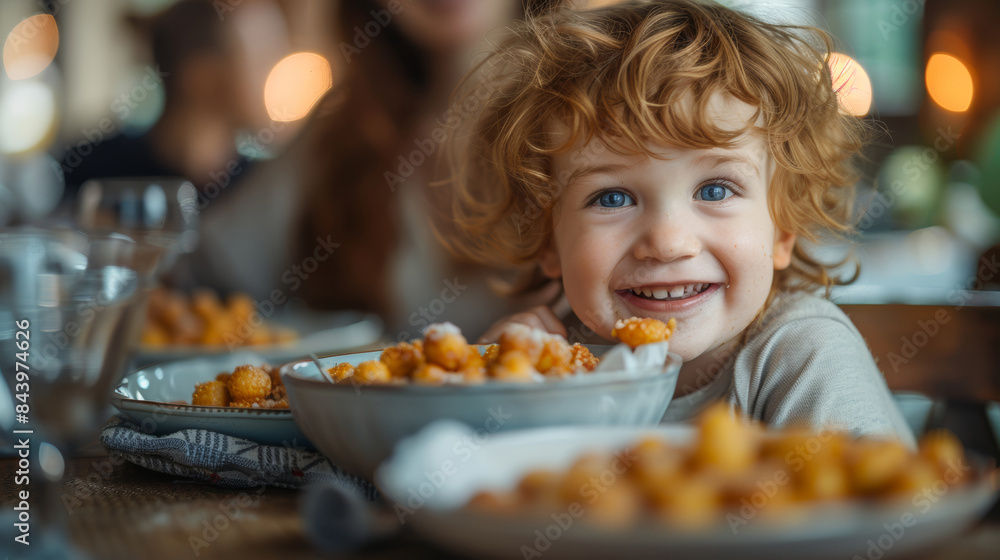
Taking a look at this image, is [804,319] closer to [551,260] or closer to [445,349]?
[551,260]

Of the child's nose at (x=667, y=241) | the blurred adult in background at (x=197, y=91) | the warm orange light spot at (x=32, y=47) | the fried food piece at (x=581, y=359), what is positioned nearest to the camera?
the fried food piece at (x=581, y=359)

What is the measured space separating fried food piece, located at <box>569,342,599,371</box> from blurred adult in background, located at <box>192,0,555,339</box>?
52.5 inches

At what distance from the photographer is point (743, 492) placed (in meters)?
0.37

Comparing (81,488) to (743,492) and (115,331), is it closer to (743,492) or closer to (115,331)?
(115,331)

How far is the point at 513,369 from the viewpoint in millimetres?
552

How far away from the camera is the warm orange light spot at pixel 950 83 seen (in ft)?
13.7

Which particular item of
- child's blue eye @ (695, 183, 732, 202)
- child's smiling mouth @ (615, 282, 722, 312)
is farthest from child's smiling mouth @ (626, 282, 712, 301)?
child's blue eye @ (695, 183, 732, 202)

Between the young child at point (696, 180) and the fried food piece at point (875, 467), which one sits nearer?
the fried food piece at point (875, 467)

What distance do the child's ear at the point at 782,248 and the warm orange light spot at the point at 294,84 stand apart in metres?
3.50

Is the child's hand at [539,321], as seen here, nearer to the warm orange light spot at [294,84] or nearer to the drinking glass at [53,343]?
the drinking glass at [53,343]

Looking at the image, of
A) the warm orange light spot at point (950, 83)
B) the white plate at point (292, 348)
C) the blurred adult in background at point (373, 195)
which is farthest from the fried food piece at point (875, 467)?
the warm orange light spot at point (950, 83)

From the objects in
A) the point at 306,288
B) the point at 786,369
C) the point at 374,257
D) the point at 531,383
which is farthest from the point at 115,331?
the point at 306,288

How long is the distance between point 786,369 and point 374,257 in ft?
6.22

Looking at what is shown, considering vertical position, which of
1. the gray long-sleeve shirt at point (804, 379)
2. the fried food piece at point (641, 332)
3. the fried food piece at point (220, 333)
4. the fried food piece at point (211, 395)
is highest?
the fried food piece at point (641, 332)
